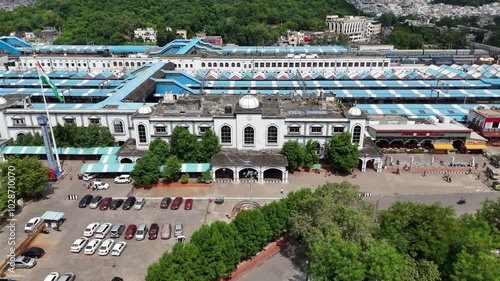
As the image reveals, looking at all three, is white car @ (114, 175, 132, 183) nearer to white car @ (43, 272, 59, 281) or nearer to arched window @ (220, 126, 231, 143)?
arched window @ (220, 126, 231, 143)

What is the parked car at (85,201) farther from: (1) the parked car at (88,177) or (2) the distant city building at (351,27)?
(2) the distant city building at (351,27)

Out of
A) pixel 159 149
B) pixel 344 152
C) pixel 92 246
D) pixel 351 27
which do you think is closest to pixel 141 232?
pixel 92 246

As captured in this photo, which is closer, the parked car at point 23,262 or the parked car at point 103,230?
the parked car at point 23,262

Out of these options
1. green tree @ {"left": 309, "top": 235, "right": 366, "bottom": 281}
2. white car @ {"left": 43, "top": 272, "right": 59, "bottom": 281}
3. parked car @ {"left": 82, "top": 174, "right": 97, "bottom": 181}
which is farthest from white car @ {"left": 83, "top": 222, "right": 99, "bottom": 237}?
green tree @ {"left": 309, "top": 235, "right": 366, "bottom": 281}

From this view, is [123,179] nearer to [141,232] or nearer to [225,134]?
[141,232]

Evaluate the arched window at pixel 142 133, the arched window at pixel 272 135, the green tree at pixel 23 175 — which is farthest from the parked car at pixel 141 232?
the arched window at pixel 272 135

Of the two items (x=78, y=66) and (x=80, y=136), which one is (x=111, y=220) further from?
(x=78, y=66)

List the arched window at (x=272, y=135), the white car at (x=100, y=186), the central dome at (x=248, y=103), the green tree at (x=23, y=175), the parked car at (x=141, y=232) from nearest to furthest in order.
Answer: the parked car at (x=141, y=232) → the green tree at (x=23, y=175) → the white car at (x=100, y=186) → the central dome at (x=248, y=103) → the arched window at (x=272, y=135)

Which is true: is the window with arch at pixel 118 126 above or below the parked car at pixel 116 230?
above
